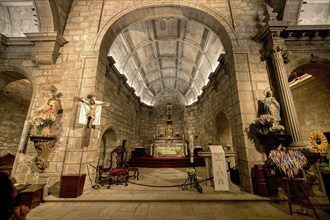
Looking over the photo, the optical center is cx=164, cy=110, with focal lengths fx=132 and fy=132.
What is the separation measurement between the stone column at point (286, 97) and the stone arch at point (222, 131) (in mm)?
3460

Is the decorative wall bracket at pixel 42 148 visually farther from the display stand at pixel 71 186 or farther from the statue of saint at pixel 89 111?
the statue of saint at pixel 89 111

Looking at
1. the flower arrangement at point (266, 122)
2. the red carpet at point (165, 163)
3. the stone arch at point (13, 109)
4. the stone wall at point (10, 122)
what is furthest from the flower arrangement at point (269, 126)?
the stone wall at point (10, 122)

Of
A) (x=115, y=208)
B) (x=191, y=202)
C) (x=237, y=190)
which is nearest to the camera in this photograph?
(x=115, y=208)

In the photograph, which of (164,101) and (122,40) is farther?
(164,101)

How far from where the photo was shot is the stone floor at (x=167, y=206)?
2.70 meters

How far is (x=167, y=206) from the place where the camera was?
3125mm

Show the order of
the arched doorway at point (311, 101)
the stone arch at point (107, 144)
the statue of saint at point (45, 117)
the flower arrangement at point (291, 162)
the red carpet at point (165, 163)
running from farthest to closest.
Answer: the red carpet at point (165, 163) → the stone arch at point (107, 144) → the arched doorway at point (311, 101) → the statue of saint at point (45, 117) → the flower arrangement at point (291, 162)

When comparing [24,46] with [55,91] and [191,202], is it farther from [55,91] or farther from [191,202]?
[191,202]

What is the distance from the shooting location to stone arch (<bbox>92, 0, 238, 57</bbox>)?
513 cm

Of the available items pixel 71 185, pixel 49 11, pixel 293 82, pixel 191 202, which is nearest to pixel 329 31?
pixel 293 82

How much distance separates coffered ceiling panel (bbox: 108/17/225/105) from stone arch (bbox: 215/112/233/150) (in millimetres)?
3070

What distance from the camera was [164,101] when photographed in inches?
585

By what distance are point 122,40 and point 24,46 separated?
402cm

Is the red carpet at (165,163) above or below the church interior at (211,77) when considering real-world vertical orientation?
below
